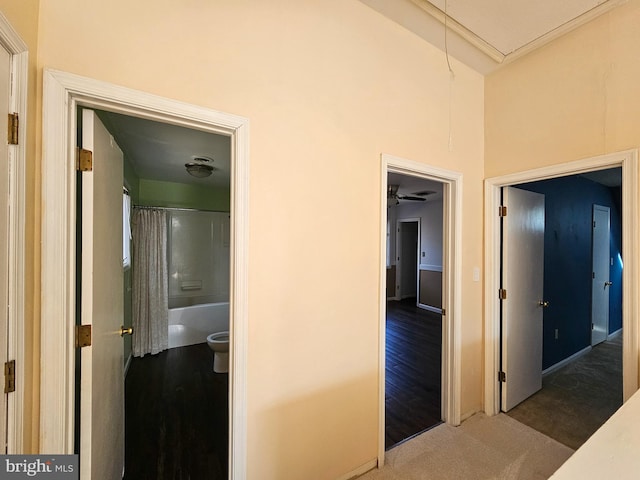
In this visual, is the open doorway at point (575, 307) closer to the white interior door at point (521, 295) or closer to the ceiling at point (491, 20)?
the white interior door at point (521, 295)

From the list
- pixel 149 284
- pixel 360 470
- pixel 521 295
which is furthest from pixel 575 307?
pixel 149 284

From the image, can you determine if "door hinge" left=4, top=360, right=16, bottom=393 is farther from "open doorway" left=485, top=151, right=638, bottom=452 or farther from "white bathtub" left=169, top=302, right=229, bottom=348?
"white bathtub" left=169, top=302, right=229, bottom=348

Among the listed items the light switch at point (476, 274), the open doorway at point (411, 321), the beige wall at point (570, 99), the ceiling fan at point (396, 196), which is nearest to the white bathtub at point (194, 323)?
the open doorway at point (411, 321)

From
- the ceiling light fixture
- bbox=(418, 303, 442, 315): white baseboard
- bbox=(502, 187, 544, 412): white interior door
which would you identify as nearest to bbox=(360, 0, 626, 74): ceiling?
bbox=(502, 187, 544, 412): white interior door

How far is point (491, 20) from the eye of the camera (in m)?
1.73

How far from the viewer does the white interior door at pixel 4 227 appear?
0.74 m

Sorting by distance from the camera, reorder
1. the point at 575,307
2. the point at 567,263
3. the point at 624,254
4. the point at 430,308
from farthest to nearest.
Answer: the point at 430,308, the point at 575,307, the point at 567,263, the point at 624,254

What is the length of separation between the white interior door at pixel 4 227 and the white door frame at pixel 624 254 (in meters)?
2.80

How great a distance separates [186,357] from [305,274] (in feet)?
9.39

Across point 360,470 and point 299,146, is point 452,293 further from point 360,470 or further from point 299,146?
point 299,146

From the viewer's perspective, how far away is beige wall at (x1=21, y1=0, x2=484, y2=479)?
108cm

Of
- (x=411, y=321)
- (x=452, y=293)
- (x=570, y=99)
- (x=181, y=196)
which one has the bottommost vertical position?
(x=411, y=321)

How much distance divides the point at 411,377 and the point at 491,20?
10.4 ft

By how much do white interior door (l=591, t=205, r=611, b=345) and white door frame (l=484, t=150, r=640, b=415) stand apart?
8.61ft
